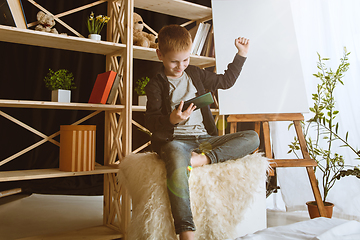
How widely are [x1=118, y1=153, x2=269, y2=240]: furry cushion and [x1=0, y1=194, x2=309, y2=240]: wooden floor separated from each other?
23.9 inches

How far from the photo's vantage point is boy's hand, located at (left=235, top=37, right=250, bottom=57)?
175 centimetres

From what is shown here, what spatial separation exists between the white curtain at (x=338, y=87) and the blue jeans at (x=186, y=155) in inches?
40.7

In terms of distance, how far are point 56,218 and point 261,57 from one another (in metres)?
1.72

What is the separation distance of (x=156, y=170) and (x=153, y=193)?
0.10 metres

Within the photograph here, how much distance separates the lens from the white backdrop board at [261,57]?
1.87 m

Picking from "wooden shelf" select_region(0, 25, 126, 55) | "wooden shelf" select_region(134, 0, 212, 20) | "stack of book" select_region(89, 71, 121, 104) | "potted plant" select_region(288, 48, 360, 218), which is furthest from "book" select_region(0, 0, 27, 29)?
"potted plant" select_region(288, 48, 360, 218)

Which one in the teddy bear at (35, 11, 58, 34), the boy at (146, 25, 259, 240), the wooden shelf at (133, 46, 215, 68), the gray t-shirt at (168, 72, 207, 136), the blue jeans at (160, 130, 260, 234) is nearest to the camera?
the blue jeans at (160, 130, 260, 234)

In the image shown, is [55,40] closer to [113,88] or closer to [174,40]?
[113,88]

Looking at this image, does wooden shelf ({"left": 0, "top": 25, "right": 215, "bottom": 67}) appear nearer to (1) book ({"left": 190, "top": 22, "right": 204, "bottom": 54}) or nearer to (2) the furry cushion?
(1) book ({"left": 190, "top": 22, "right": 204, "bottom": 54})

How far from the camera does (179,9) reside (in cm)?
210

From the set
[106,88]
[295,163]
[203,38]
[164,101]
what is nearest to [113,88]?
[106,88]

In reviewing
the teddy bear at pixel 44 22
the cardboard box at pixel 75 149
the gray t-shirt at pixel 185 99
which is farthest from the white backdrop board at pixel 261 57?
the teddy bear at pixel 44 22

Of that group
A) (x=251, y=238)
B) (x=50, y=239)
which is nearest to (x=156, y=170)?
(x=251, y=238)

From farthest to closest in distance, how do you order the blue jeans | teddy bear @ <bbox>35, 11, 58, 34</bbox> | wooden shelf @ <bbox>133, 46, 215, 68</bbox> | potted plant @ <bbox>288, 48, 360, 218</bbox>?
potted plant @ <bbox>288, 48, 360, 218</bbox> < wooden shelf @ <bbox>133, 46, 215, 68</bbox> < teddy bear @ <bbox>35, 11, 58, 34</bbox> < the blue jeans
